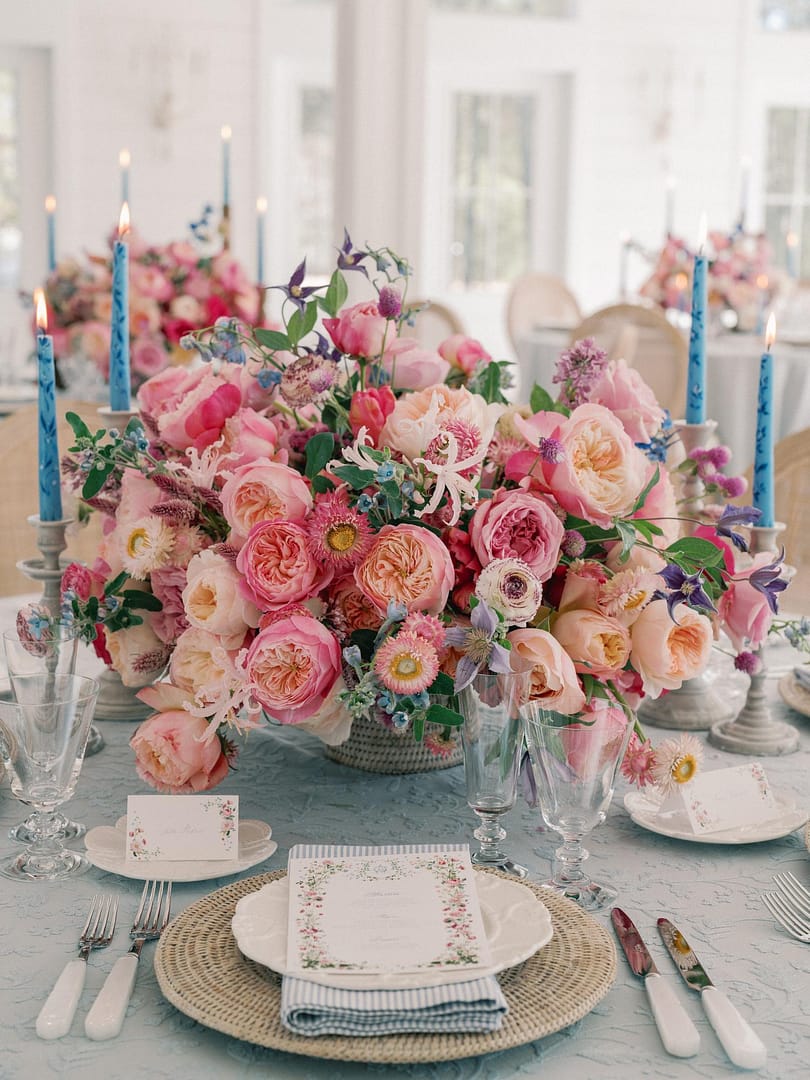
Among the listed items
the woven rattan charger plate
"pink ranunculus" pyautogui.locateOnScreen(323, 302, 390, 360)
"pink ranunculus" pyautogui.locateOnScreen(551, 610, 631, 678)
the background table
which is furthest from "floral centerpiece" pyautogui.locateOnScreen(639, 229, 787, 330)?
the woven rattan charger plate

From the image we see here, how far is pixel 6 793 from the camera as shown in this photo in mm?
1134

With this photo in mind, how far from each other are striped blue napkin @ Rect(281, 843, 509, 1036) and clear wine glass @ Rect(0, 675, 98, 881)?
30cm

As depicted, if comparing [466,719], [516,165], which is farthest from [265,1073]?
[516,165]

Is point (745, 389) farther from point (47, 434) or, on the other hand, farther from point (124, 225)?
point (47, 434)

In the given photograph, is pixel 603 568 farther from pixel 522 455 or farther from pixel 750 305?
pixel 750 305

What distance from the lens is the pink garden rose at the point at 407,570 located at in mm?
955

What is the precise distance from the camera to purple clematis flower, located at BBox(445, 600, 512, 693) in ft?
3.05

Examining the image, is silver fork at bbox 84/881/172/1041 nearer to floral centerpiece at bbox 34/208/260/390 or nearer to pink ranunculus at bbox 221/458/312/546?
pink ranunculus at bbox 221/458/312/546

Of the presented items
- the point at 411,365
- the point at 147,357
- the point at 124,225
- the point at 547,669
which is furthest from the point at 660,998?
the point at 147,357

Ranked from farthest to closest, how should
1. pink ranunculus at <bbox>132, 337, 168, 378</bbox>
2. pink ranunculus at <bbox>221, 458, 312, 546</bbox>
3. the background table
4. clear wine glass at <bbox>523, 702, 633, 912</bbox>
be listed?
the background table → pink ranunculus at <bbox>132, 337, 168, 378</bbox> → pink ranunculus at <bbox>221, 458, 312, 546</bbox> → clear wine glass at <bbox>523, 702, 633, 912</bbox>

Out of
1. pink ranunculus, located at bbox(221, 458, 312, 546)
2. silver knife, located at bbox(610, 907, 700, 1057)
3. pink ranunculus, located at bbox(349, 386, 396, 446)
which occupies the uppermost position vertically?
pink ranunculus, located at bbox(349, 386, 396, 446)

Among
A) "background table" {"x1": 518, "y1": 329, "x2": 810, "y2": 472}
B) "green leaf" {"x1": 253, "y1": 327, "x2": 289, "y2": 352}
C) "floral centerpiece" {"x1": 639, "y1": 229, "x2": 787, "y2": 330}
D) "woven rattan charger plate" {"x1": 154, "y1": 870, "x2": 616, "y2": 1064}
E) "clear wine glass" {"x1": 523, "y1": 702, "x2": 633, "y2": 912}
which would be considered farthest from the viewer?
"floral centerpiece" {"x1": 639, "y1": 229, "x2": 787, "y2": 330}

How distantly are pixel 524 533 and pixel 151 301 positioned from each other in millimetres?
1763

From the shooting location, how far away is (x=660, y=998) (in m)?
0.79
